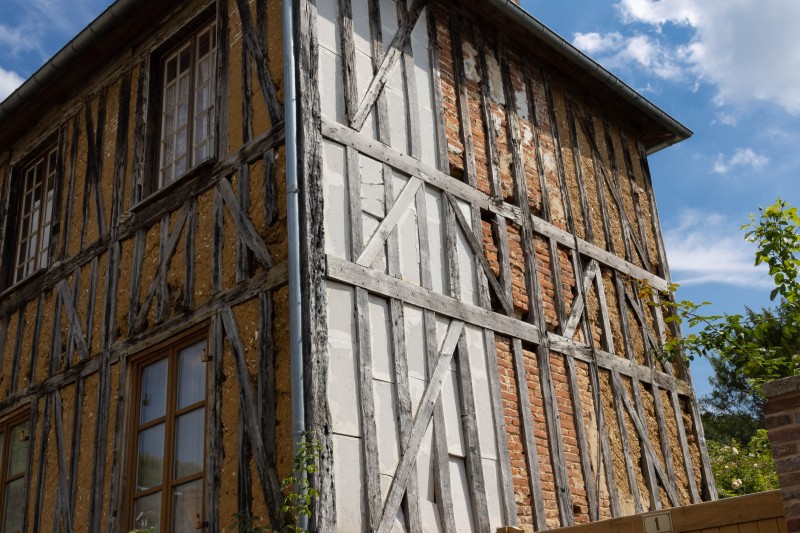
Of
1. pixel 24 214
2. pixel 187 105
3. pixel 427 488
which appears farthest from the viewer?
pixel 24 214

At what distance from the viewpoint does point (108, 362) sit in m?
7.78

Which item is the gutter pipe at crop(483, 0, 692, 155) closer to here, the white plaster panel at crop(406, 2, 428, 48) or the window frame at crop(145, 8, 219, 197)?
the white plaster panel at crop(406, 2, 428, 48)

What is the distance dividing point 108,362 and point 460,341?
2.91 meters

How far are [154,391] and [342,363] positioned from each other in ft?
6.33

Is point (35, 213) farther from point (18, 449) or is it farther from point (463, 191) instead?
point (463, 191)

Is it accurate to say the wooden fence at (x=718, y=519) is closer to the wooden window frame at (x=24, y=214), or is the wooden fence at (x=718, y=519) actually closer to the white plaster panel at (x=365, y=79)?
the white plaster panel at (x=365, y=79)

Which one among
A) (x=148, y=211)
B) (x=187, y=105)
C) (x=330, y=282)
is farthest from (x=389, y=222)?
(x=187, y=105)

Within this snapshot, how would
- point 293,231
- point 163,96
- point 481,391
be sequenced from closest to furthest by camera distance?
1. point 293,231
2. point 481,391
3. point 163,96

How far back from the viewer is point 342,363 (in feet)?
20.5

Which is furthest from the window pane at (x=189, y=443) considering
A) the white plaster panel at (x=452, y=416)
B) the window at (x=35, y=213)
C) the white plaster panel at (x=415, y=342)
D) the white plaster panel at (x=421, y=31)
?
the white plaster panel at (x=421, y=31)

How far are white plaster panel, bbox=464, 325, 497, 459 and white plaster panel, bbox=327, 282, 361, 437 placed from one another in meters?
1.23

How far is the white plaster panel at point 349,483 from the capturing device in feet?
19.3

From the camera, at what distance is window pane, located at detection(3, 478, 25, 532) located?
8477 millimetres

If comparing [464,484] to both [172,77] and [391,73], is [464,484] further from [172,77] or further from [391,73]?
[172,77]
